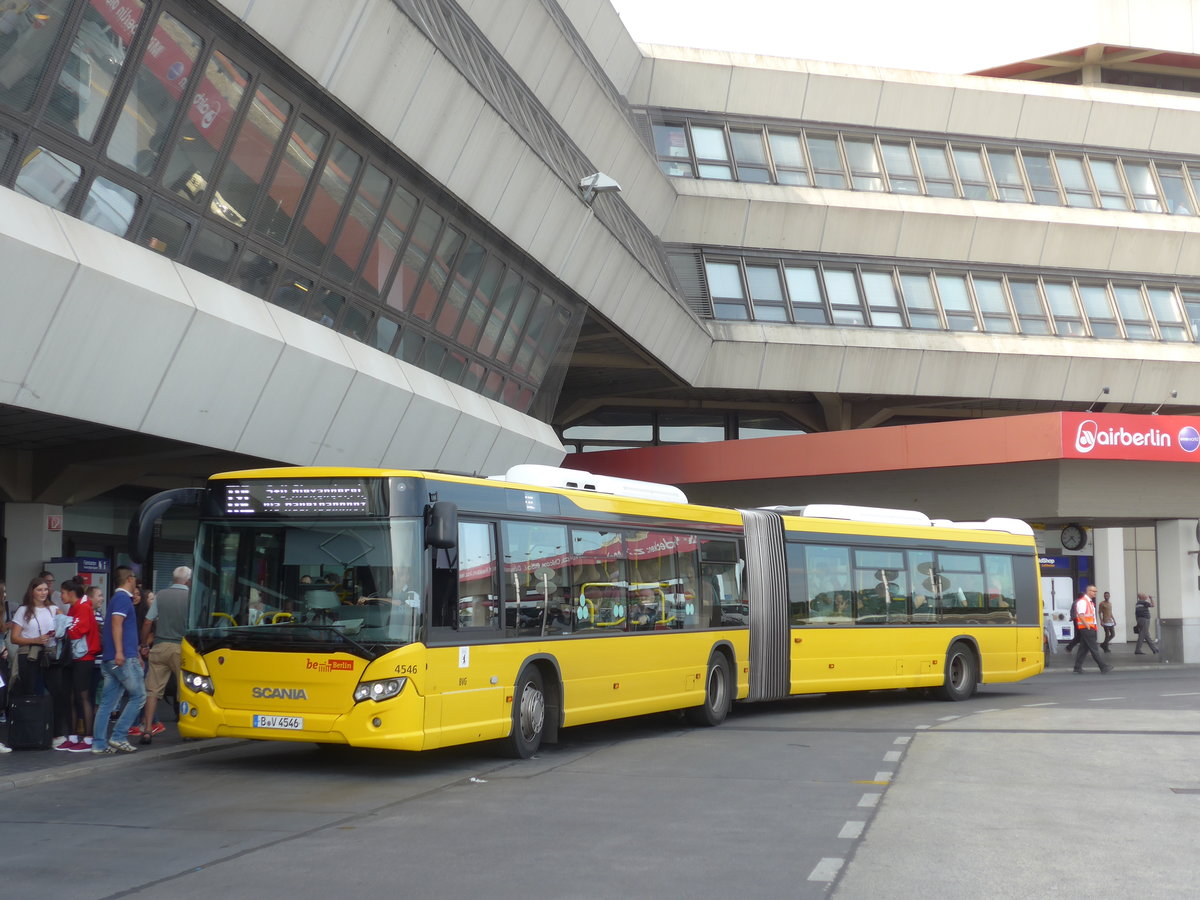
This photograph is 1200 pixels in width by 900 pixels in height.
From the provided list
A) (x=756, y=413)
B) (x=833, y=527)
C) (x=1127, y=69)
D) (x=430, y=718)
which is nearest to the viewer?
(x=430, y=718)

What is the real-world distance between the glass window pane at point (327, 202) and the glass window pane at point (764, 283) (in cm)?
1918

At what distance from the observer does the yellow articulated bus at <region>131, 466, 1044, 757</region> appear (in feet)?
37.0

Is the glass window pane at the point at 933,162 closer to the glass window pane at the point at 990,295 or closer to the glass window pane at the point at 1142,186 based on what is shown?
the glass window pane at the point at 990,295

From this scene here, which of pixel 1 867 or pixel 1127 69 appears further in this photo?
pixel 1127 69

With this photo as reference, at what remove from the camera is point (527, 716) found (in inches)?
516

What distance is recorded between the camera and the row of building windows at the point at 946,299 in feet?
117

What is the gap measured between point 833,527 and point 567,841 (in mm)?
11468

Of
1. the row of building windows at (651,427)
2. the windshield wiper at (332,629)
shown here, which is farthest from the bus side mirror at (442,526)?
the row of building windows at (651,427)

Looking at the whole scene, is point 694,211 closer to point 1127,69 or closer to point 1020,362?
point 1020,362

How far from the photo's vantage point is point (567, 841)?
8.48 m

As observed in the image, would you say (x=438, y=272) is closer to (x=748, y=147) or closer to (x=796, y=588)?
(x=796, y=588)

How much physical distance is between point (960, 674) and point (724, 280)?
1675cm

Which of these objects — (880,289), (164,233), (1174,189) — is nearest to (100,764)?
(164,233)

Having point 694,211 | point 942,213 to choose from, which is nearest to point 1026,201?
point 942,213
